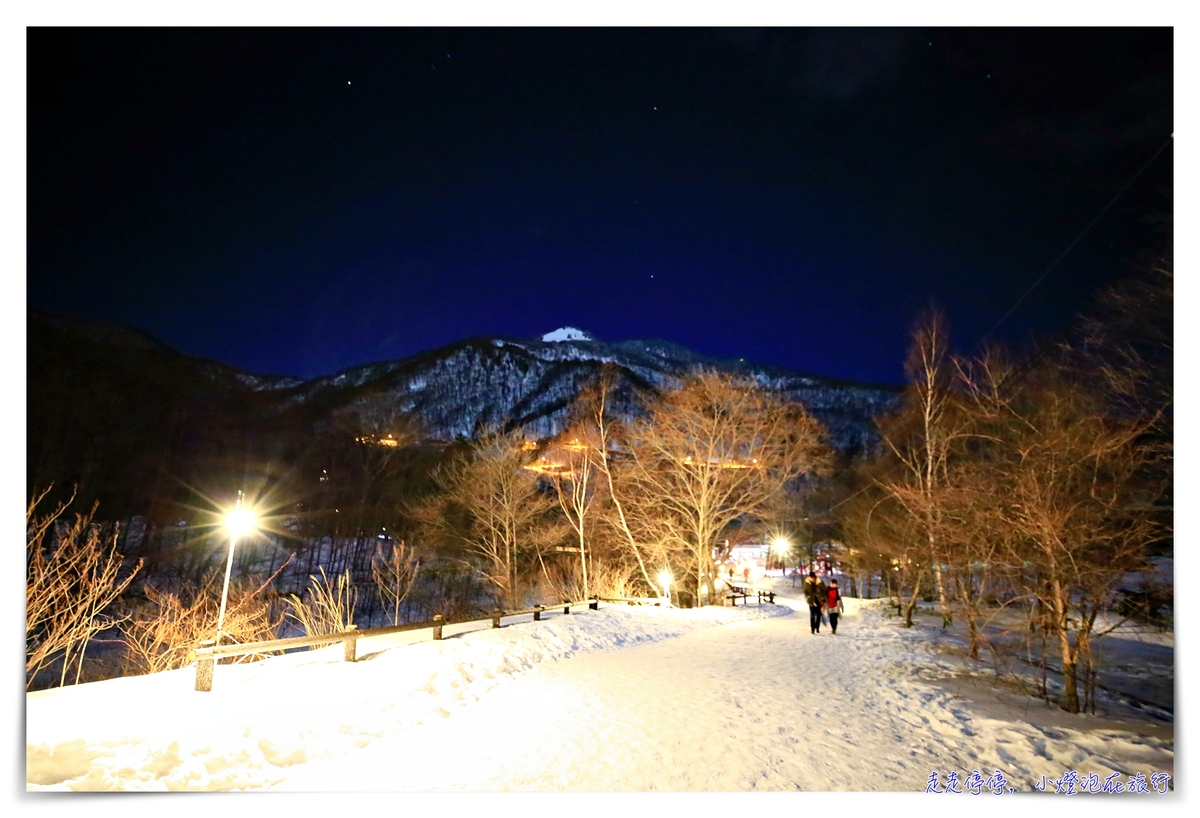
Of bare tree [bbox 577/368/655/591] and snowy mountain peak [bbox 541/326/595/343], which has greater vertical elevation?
snowy mountain peak [bbox 541/326/595/343]

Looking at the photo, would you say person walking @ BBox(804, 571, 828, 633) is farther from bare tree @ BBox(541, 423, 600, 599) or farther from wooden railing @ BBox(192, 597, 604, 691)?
wooden railing @ BBox(192, 597, 604, 691)

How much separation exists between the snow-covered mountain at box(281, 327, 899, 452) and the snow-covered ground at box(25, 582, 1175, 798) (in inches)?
607

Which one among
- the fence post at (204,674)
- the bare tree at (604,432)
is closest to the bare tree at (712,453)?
the bare tree at (604,432)

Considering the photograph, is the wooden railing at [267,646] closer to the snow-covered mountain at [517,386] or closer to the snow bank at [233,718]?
the snow bank at [233,718]

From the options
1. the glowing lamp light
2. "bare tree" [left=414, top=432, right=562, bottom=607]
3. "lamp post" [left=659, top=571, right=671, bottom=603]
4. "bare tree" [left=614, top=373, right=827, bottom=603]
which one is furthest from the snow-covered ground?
"bare tree" [left=414, top=432, right=562, bottom=607]

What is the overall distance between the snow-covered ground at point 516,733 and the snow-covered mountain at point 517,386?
15.4 meters

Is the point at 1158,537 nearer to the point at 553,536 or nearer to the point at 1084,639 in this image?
the point at 1084,639

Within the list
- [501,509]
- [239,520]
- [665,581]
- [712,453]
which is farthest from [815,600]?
[501,509]

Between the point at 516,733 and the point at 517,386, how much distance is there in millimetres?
35753

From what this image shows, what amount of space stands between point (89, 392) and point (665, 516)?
822 inches

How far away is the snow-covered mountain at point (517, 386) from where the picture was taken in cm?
2450

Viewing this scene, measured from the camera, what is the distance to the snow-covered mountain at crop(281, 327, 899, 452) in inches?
965

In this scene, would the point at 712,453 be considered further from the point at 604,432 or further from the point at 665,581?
the point at 665,581
